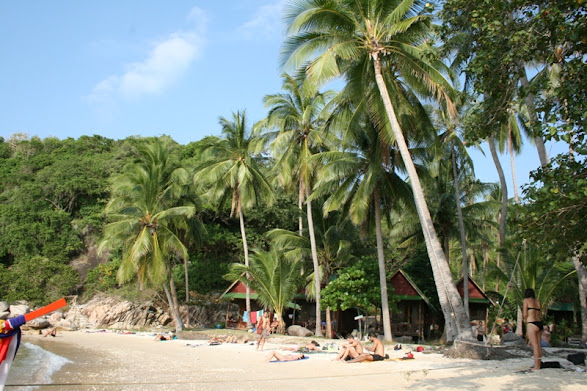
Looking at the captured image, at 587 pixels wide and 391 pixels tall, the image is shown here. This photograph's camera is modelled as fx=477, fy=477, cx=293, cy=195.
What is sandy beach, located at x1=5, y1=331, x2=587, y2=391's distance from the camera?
7770 millimetres

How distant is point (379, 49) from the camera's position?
13953 millimetres

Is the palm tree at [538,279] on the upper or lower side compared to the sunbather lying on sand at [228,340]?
upper

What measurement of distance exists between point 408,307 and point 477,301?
139 inches

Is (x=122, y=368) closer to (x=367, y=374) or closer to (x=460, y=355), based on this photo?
(x=367, y=374)

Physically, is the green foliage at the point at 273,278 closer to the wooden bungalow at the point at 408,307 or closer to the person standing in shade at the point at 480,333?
the wooden bungalow at the point at 408,307

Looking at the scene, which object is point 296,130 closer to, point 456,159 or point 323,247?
point 323,247

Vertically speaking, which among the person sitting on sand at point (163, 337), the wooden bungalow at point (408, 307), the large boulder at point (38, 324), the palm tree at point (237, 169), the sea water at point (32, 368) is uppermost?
the palm tree at point (237, 169)

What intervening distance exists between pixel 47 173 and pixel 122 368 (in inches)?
1160

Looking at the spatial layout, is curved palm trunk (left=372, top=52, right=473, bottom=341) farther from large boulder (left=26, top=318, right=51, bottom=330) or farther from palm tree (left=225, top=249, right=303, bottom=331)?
large boulder (left=26, top=318, right=51, bottom=330)

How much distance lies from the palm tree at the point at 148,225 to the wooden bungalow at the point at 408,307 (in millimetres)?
10623

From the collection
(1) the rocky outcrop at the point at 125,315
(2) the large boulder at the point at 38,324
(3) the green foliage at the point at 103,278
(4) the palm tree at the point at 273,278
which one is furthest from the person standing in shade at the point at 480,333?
(2) the large boulder at the point at 38,324

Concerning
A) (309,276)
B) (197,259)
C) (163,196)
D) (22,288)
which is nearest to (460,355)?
(309,276)

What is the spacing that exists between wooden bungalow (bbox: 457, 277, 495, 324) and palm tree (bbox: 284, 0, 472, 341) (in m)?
11.9

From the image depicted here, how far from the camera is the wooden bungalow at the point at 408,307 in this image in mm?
23078
